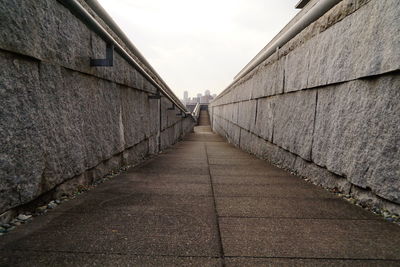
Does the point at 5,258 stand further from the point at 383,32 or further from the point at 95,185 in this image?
the point at 383,32

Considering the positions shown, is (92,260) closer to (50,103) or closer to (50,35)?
(50,103)

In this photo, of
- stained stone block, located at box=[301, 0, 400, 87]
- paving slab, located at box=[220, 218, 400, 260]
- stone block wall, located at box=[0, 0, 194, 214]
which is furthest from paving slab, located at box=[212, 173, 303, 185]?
stone block wall, located at box=[0, 0, 194, 214]

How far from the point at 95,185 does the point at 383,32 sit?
2.62m

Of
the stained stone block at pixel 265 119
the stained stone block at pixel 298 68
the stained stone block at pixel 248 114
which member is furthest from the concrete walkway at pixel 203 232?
the stained stone block at pixel 248 114

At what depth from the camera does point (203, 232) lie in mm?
1312

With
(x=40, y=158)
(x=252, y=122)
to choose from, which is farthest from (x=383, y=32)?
(x=252, y=122)

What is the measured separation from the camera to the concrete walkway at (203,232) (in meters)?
1.07

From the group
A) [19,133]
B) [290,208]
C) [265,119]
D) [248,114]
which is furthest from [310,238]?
[248,114]

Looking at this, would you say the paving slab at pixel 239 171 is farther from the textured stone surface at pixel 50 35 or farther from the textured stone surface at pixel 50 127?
the textured stone surface at pixel 50 35

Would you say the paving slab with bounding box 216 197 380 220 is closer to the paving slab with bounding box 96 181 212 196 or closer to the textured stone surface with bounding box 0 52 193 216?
the paving slab with bounding box 96 181 212 196

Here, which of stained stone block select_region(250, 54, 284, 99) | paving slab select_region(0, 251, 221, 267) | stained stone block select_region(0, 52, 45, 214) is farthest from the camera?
stained stone block select_region(250, 54, 284, 99)

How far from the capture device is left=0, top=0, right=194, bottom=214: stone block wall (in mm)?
1273

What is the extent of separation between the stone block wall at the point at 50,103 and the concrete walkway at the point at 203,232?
260 mm

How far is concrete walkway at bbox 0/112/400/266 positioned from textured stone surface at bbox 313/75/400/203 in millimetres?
258
